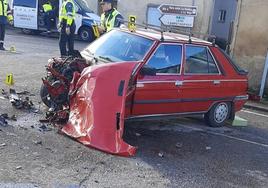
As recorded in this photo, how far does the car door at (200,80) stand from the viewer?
7.06m

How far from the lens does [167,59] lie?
6.79m

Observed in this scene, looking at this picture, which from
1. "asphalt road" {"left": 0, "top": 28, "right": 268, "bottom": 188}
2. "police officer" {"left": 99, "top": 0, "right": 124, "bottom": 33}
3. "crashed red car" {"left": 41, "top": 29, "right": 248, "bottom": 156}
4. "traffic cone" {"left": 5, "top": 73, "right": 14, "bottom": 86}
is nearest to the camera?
"asphalt road" {"left": 0, "top": 28, "right": 268, "bottom": 188}

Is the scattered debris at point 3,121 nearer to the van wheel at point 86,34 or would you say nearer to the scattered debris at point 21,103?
the scattered debris at point 21,103

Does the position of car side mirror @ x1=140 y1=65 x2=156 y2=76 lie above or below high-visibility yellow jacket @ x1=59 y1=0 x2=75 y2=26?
below

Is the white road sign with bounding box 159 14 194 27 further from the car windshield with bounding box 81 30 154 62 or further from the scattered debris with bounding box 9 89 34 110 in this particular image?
the scattered debris with bounding box 9 89 34 110

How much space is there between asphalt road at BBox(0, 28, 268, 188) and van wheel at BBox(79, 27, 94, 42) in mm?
11119

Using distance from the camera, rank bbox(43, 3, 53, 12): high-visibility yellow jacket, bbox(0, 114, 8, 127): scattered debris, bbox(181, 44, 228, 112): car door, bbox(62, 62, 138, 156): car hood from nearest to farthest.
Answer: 1. bbox(62, 62, 138, 156): car hood
2. bbox(0, 114, 8, 127): scattered debris
3. bbox(181, 44, 228, 112): car door
4. bbox(43, 3, 53, 12): high-visibility yellow jacket

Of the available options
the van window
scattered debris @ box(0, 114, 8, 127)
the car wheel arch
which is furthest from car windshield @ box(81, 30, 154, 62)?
the van window

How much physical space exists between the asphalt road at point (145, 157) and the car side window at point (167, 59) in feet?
3.42

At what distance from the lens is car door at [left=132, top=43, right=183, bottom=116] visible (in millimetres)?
6461

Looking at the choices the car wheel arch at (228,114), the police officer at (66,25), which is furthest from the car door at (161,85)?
the police officer at (66,25)

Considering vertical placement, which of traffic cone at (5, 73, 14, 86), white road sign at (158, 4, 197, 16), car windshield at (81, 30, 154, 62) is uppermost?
white road sign at (158, 4, 197, 16)

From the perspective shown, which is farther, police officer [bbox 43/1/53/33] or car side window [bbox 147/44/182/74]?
police officer [bbox 43/1/53/33]

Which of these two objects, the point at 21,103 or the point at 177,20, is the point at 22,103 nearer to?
the point at 21,103
